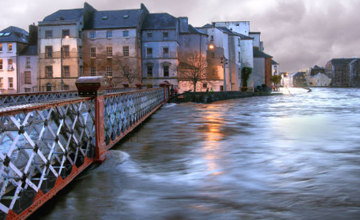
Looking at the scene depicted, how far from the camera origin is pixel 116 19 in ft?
195

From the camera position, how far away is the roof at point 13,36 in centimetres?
6280

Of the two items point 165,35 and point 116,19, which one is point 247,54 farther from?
point 116,19

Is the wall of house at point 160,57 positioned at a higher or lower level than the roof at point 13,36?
lower

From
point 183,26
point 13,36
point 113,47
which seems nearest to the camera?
point 113,47

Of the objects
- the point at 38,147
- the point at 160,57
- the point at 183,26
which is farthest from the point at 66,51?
the point at 38,147

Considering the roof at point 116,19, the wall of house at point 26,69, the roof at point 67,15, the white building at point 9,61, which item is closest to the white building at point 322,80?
the roof at point 116,19

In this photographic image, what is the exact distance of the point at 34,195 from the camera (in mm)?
4555

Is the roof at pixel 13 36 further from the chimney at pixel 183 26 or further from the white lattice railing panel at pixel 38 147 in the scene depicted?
the white lattice railing panel at pixel 38 147

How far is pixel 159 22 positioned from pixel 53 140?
58637 millimetres

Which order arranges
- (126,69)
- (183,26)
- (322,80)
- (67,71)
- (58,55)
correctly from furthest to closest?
(322,80)
(183,26)
(126,69)
(67,71)
(58,55)

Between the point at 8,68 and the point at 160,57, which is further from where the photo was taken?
the point at 8,68

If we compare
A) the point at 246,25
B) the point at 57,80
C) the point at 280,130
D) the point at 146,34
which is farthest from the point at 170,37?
the point at 280,130

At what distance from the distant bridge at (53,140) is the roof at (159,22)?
49.9 m

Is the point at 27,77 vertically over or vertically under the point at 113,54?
under
